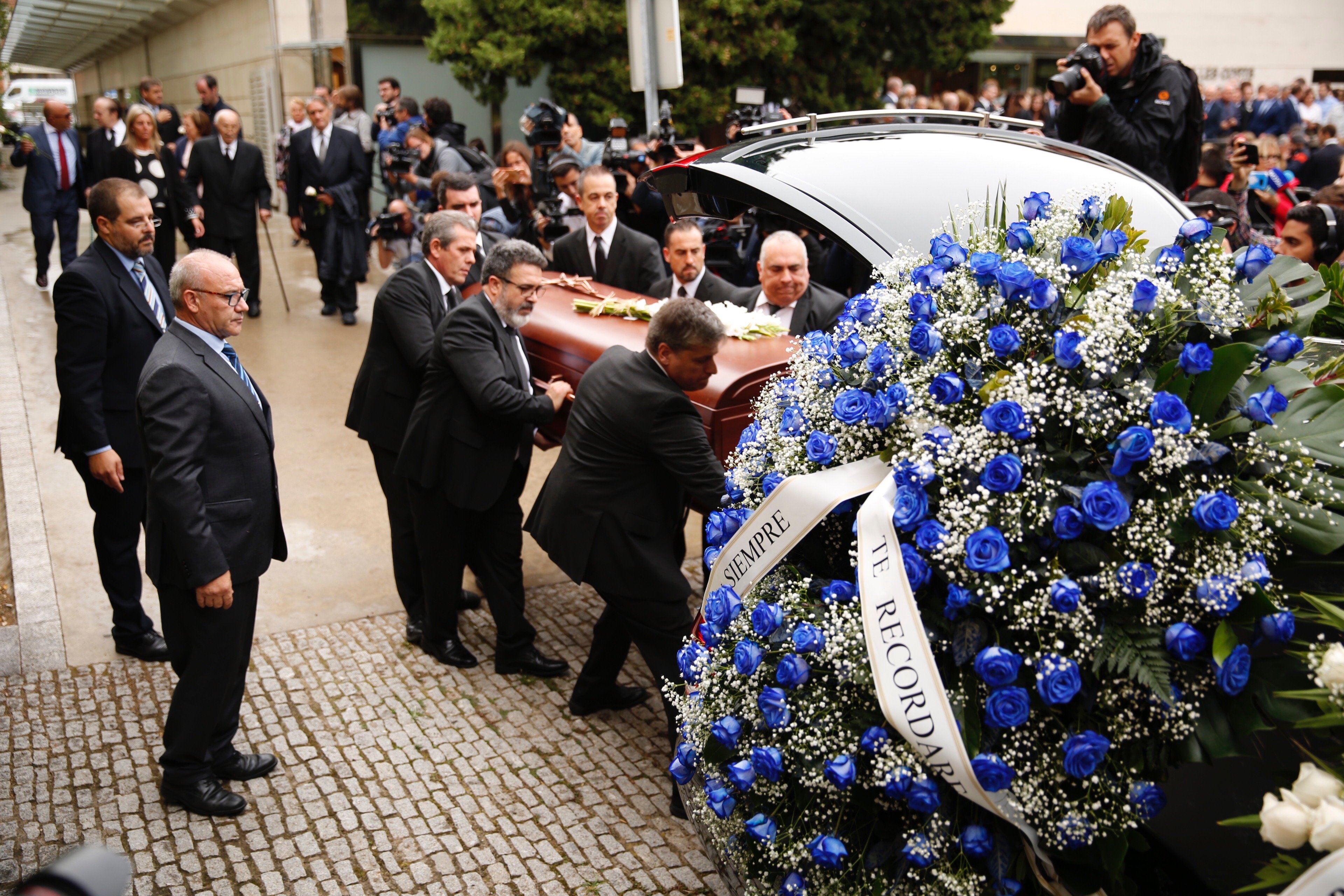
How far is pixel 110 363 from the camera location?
475 centimetres

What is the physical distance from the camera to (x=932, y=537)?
6.78 ft

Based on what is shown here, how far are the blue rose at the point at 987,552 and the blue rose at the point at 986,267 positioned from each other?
0.55m

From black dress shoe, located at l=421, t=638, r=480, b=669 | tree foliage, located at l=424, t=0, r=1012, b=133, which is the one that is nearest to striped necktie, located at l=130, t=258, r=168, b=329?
black dress shoe, located at l=421, t=638, r=480, b=669

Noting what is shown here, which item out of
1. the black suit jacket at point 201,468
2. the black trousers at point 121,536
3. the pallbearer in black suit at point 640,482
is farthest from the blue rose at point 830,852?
the black trousers at point 121,536

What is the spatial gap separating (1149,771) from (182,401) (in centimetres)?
298

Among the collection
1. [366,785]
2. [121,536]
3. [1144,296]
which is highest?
[1144,296]

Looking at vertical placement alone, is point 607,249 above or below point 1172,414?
above

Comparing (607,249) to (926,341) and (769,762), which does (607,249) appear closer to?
(926,341)

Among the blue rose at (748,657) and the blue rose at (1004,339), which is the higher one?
the blue rose at (1004,339)

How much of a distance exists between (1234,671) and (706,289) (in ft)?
14.1

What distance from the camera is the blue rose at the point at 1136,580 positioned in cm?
198

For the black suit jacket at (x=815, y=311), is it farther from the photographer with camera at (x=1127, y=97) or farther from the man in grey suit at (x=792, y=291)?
the photographer with camera at (x=1127, y=97)

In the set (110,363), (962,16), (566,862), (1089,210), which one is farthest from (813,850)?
(962,16)

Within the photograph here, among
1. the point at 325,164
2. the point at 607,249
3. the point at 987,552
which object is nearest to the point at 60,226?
the point at 325,164
